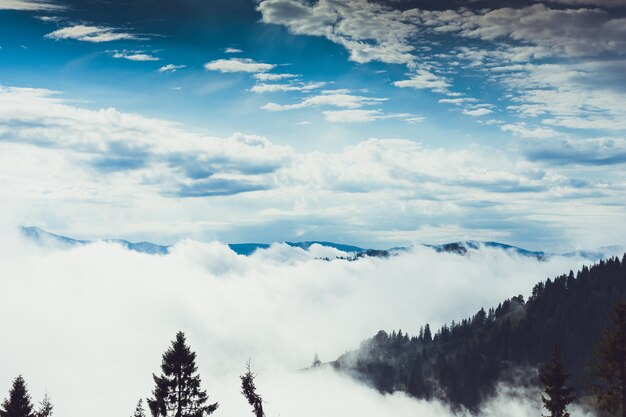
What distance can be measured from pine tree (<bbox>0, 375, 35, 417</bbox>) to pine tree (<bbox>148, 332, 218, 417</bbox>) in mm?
14033

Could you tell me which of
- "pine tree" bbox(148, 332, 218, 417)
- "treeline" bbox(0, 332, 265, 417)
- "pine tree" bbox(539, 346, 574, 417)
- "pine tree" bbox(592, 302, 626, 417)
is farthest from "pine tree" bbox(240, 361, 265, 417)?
"pine tree" bbox(592, 302, 626, 417)

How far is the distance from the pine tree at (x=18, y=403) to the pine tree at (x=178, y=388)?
14.0m

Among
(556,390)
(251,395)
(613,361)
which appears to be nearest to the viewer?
(251,395)

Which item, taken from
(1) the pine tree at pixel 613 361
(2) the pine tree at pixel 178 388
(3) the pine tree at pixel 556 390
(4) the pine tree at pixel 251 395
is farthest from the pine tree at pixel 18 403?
(1) the pine tree at pixel 613 361

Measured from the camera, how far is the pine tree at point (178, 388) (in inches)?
1563

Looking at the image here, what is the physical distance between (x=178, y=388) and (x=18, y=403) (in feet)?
54.0

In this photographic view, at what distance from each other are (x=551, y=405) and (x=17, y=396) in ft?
142

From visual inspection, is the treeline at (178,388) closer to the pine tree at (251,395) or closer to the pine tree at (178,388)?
the pine tree at (178,388)

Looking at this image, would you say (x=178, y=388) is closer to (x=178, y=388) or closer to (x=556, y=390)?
(x=178, y=388)

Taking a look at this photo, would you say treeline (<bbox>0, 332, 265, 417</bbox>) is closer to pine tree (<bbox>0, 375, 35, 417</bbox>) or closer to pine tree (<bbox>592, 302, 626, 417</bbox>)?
pine tree (<bbox>0, 375, 35, 417</bbox>)

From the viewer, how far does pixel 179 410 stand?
4003 cm

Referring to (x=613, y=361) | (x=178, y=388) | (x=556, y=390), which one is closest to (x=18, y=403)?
(x=178, y=388)

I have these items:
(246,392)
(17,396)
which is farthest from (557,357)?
(17,396)

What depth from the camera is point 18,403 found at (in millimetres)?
47125
